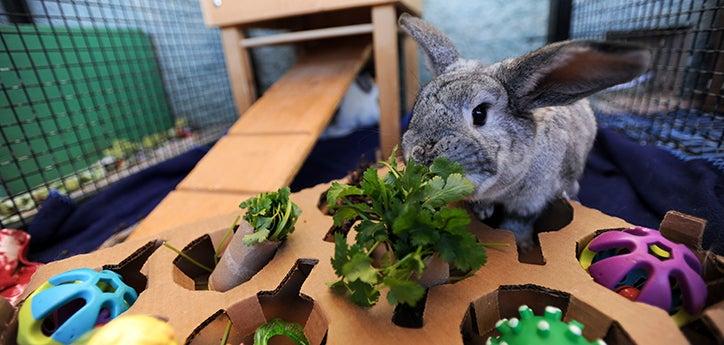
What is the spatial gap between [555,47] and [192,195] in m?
1.35

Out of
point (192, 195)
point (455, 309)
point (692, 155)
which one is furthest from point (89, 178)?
point (692, 155)

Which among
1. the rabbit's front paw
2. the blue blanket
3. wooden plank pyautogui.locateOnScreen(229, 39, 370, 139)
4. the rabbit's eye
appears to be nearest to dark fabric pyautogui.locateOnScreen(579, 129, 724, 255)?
the blue blanket

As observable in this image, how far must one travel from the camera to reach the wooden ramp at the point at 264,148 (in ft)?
4.78

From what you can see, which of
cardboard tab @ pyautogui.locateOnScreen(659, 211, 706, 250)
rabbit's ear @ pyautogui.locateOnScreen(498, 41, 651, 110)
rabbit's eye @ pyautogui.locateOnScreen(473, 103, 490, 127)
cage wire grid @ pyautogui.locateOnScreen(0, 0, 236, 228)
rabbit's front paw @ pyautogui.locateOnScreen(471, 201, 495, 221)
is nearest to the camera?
rabbit's ear @ pyautogui.locateOnScreen(498, 41, 651, 110)

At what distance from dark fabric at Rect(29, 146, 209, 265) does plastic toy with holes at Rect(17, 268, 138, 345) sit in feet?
2.73

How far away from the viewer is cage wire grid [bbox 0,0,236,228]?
1.71 m

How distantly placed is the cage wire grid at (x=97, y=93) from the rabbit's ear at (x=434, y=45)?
1.55 meters

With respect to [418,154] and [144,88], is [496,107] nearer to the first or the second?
[418,154]

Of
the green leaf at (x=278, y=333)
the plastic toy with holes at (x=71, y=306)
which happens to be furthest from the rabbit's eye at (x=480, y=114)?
the plastic toy with holes at (x=71, y=306)

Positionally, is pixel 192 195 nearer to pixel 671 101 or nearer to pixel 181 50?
pixel 181 50

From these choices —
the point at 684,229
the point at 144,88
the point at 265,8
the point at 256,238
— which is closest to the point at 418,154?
the point at 256,238

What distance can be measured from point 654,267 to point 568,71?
1.42 feet

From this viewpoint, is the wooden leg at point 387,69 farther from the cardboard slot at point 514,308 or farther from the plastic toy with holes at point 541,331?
the plastic toy with holes at point 541,331

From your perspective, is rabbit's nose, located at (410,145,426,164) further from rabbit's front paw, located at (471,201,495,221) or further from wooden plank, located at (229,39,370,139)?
wooden plank, located at (229,39,370,139)
